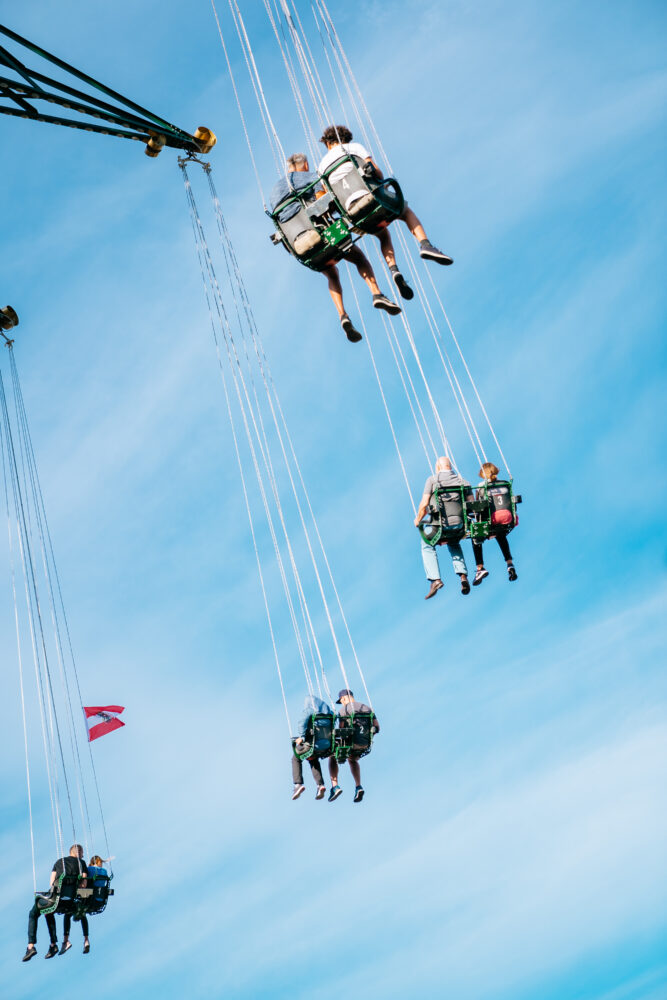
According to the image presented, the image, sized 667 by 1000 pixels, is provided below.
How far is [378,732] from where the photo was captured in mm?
14688

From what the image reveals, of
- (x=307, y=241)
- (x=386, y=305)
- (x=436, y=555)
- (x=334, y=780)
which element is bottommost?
(x=334, y=780)

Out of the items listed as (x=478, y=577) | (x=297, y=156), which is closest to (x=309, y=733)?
(x=478, y=577)

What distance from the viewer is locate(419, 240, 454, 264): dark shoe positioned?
40.2 ft

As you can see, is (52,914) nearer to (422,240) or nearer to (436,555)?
(436,555)

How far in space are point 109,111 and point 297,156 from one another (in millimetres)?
3339

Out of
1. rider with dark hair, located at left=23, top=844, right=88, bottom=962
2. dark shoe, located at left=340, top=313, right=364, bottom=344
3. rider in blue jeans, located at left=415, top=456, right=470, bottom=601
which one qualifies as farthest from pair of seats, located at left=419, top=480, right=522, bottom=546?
rider with dark hair, located at left=23, top=844, right=88, bottom=962

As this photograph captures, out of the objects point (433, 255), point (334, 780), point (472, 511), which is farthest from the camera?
point (334, 780)

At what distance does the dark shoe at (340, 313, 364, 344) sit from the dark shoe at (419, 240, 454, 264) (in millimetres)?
1257

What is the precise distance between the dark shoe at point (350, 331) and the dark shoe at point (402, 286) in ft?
2.24

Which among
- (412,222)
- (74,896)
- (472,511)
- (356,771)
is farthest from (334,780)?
(412,222)

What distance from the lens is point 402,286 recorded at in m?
12.8

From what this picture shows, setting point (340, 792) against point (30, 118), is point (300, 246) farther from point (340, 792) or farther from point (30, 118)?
point (340, 792)

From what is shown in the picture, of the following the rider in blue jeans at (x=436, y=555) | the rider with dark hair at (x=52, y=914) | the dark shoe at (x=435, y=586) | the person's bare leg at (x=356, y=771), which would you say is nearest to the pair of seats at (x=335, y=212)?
the rider in blue jeans at (x=436, y=555)

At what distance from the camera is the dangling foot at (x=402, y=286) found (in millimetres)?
12758
